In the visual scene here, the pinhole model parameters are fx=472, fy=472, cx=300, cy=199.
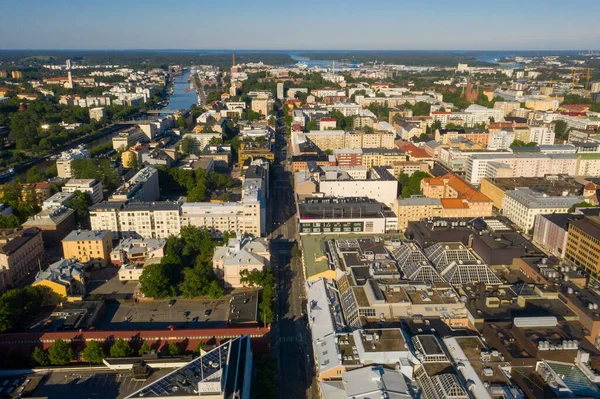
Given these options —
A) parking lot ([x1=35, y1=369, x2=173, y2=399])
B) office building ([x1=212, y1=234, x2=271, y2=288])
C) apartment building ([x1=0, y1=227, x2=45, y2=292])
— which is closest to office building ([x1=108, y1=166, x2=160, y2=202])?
apartment building ([x1=0, y1=227, x2=45, y2=292])

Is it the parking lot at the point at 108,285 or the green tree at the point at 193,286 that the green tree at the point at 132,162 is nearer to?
the parking lot at the point at 108,285

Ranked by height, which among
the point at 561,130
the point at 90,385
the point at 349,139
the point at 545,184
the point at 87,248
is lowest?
the point at 90,385

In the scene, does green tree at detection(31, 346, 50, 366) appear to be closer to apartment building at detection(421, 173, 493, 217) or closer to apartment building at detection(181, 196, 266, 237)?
apartment building at detection(181, 196, 266, 237)

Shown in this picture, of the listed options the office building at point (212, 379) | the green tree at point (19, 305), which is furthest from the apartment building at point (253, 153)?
the office building at point (212, 379)

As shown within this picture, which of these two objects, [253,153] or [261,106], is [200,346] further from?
[261,106]

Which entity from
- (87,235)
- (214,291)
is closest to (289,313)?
(214,291)

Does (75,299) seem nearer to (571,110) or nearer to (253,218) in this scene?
(253,218)
